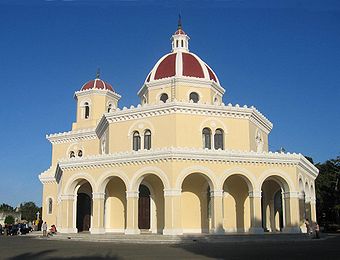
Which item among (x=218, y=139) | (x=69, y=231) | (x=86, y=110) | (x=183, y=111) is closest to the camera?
(x=69, y=231)

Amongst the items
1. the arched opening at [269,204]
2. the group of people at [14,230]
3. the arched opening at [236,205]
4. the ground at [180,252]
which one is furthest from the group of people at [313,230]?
the group of people at [14,230]

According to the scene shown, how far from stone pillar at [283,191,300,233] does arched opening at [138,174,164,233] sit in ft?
28.7

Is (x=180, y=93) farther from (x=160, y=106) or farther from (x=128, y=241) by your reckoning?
(x=128, y=241)

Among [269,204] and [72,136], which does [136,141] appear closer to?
[269,204]

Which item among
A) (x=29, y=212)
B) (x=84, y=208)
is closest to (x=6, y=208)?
(x=29, y=212)

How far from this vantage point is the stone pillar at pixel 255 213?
1142 inches

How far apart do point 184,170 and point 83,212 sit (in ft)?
39.1

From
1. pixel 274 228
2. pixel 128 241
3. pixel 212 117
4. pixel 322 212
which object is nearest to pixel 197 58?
pixel 212 117

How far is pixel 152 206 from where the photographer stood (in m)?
32.1

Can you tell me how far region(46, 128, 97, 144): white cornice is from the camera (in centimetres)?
4434

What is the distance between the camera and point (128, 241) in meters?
25.3

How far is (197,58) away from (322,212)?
27.3 m

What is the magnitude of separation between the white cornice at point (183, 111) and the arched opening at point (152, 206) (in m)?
5.15

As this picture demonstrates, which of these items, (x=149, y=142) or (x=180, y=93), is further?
(x=180, y=93)
